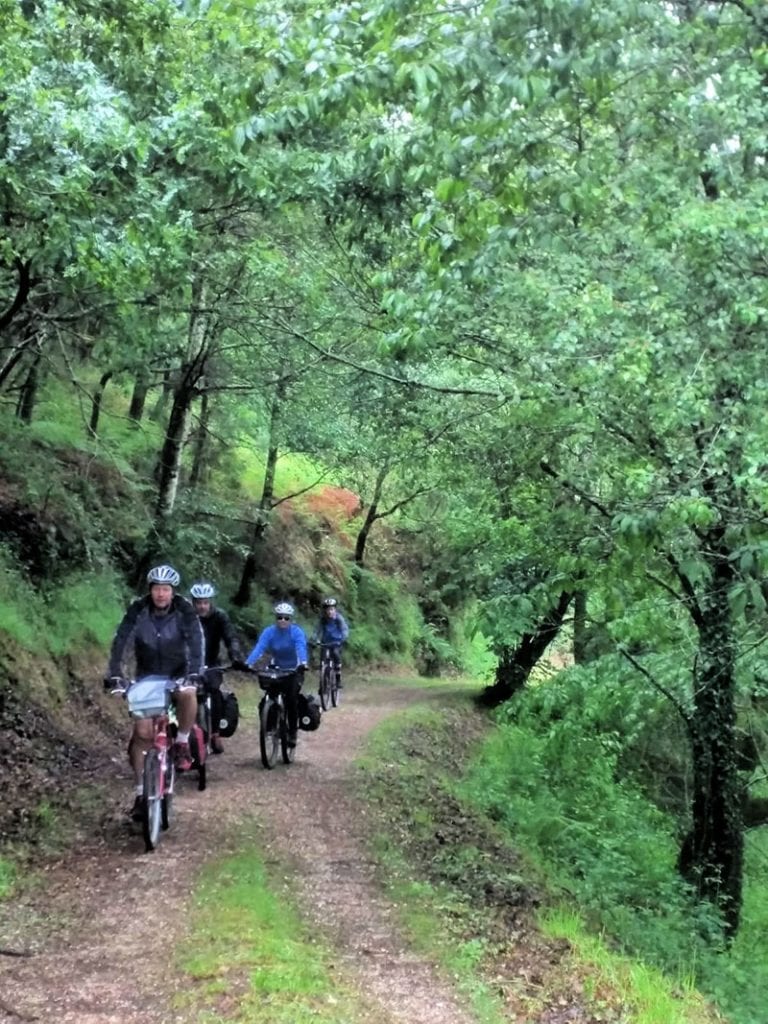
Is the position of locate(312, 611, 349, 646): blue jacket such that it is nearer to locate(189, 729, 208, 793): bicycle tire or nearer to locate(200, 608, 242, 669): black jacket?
locate(200, 608, 242, 669): black jacket

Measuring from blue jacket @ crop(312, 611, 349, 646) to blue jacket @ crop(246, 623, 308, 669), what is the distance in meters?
6.79

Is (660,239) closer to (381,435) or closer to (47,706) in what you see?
(381,435)

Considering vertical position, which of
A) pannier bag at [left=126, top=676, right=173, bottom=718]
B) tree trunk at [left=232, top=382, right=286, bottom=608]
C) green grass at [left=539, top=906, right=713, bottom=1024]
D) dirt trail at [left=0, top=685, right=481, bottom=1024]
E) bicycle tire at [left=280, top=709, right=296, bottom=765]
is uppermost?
tree trunk at [left=232, top=382, right=286, bottom=608]

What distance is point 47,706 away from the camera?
11055 mm

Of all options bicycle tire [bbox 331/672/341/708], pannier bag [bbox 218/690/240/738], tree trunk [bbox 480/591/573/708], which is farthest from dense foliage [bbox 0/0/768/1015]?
tree trunk [bbox 480/591/573/708]

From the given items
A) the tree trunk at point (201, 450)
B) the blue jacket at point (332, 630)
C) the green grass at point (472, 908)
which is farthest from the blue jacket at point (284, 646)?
the tree trunk at point (201, 450)

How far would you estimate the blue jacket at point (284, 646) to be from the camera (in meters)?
11.1

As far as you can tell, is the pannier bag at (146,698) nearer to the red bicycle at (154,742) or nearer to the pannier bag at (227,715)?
the red bicycle at (154,742)

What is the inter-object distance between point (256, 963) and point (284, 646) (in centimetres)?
576

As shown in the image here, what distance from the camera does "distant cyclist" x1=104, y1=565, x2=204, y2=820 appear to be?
25.1 ft

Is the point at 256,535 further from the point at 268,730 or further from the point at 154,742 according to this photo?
the point at 154,742

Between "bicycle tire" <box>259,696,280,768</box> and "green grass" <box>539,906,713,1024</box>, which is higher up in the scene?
"bicycle tire" <box>259,696,280,768</box>

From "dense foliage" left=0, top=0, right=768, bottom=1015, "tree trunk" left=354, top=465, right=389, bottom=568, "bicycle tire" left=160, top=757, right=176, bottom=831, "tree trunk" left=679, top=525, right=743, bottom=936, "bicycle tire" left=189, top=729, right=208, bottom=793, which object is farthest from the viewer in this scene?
"tree trunk" left=354, top=465, right=389, bottom=568

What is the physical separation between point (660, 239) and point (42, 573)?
10.00m
